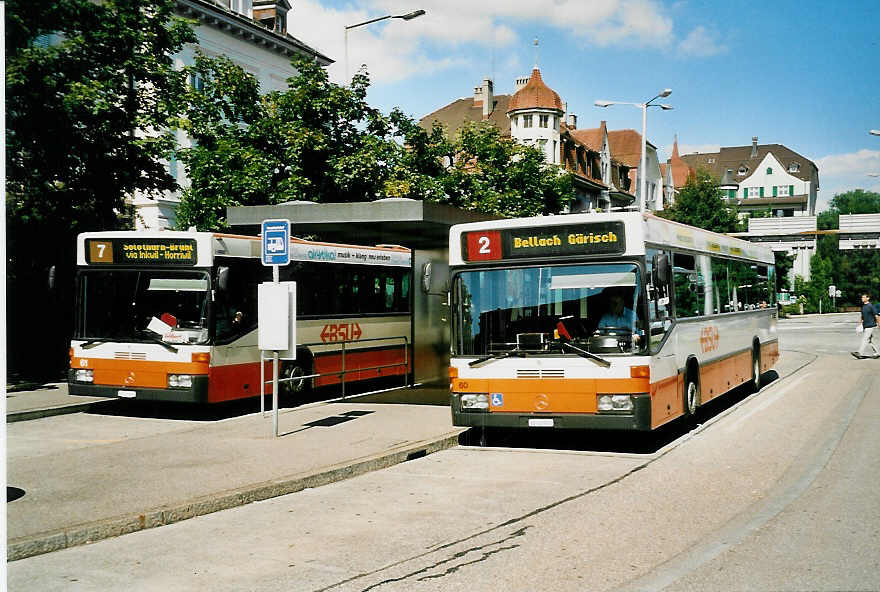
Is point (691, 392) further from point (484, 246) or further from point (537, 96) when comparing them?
point (537, 96)

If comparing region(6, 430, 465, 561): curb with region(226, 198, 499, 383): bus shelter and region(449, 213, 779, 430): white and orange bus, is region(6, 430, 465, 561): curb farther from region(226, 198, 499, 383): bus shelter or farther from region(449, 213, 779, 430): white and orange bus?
region(226, 198, 499, 383): bus shelter

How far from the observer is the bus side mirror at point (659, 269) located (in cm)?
1053

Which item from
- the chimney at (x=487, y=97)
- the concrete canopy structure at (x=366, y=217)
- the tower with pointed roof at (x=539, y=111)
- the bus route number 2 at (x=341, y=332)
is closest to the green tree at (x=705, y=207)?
the tower with pointed roof at (x=539, y=111)

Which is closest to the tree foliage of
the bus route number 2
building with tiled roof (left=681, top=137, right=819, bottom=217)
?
the bus route number 2

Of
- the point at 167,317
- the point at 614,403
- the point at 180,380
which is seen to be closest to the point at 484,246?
the point at 614,403

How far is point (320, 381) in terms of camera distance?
17094 millimetres

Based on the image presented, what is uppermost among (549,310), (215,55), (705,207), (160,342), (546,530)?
(215,55)

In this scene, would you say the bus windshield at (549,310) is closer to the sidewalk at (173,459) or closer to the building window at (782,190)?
the sidewalk at (173,459)

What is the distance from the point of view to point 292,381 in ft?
53.9

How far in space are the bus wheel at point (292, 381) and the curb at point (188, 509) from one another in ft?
18.9

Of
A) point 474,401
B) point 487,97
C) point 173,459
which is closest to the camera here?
point 173,459

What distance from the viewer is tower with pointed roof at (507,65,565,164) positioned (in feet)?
231

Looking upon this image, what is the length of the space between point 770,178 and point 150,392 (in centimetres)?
12363

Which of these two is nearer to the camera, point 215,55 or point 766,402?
point 766,402
